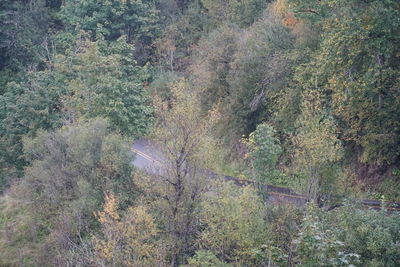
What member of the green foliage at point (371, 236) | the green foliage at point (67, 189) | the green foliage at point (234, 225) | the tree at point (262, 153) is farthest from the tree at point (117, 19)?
the green foliage at point (371, 236)

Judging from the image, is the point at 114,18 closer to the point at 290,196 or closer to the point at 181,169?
the point at 290,196

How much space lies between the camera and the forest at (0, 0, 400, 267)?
58.0 feet

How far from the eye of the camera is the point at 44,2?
49719 millimetres

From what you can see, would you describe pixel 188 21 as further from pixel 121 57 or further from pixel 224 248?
pixel 224 248

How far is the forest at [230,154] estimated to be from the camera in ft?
58.0

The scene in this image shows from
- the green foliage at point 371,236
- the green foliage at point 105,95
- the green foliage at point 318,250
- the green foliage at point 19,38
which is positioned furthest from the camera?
the green foliage at point 19,38

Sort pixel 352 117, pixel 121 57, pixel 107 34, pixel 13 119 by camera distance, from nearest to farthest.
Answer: pixel 352 117 → pixel 13 119 → pixel 121 57 → pixel 107 34

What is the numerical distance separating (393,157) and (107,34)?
1209 inches

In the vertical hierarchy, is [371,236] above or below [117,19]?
above

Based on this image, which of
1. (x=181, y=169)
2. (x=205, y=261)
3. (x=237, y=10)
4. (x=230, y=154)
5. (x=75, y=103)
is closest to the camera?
(x=205, y=261)

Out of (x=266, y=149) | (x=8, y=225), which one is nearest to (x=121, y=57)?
(x=8, y=225)

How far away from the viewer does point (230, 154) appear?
3253 cm

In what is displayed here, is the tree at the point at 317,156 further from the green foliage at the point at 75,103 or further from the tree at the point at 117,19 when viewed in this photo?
the tree at the point at 117,19

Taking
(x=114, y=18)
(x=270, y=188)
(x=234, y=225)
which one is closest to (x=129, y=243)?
(x=234, y=225)
